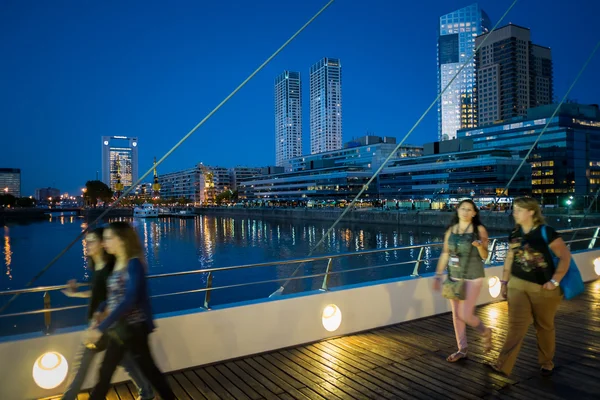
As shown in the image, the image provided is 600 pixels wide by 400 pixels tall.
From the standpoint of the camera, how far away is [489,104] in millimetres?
169125

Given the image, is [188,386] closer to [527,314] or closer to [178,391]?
[178,391]

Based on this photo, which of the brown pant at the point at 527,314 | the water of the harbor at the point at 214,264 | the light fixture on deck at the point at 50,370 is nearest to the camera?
the light fixture on deck at the point at 50,370

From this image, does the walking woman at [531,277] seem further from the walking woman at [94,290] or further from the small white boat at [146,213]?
the small white boat at [146,213]

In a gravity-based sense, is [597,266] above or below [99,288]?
below

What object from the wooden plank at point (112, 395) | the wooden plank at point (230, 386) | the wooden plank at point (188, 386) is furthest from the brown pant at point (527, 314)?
the wooden plank at point (112, 395)

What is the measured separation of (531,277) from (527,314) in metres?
0.35

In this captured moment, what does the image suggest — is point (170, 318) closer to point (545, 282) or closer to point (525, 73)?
point (545, 282)

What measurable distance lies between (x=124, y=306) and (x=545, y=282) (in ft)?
11.0

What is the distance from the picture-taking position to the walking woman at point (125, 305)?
2.93 m

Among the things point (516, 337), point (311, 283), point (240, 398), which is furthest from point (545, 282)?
point (311, 283)

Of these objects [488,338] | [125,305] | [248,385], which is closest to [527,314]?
[488,338]

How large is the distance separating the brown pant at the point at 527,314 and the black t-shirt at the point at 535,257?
80 mm

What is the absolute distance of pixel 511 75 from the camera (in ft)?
533

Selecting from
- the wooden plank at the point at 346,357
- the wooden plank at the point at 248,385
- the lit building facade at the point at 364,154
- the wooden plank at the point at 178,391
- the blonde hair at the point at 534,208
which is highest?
the lit building facade at the point at 364,154
